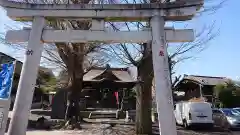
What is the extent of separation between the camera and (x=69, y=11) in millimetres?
9320

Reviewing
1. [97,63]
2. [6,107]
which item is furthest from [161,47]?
[97,63]

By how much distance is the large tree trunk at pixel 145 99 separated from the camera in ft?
44.0

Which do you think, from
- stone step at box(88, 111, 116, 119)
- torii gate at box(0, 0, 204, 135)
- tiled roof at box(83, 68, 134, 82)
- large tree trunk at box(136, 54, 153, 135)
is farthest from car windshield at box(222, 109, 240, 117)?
torii gate at box(0, 0, 204, 135)

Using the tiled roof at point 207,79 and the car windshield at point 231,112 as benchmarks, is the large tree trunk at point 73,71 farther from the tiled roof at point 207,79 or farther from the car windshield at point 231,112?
the tiled roof at point 207,79

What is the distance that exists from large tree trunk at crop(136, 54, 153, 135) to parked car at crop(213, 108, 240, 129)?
9875 millimetres

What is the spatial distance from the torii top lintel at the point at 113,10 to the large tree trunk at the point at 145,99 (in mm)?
4312

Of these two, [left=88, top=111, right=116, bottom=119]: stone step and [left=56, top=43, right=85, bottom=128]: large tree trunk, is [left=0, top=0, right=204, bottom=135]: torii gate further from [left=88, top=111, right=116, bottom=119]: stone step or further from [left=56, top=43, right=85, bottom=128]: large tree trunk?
[left=88, top=111, right=116, bottom=119]: stone step

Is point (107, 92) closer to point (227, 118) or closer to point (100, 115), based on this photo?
point (100, 115)

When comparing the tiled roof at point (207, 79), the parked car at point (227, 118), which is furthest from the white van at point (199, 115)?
the tiled roof at point (207, 79)

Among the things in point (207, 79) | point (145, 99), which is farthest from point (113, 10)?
point (207, 79)

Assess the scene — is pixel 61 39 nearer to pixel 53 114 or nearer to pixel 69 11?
pixel 69 11

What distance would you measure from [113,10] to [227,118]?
15.6m

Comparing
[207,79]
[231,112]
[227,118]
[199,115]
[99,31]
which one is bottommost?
[227,118]

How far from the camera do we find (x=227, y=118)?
21.0 m
